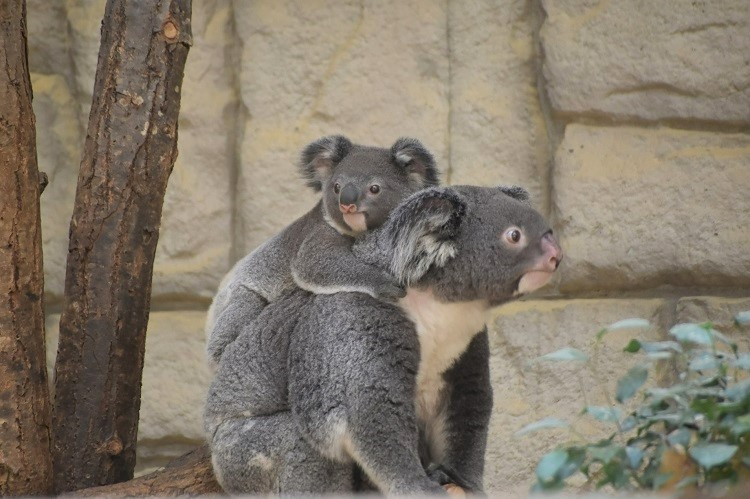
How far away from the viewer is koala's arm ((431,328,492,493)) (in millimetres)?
3842

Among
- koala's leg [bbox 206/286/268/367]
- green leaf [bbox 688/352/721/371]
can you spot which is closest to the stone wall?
koala's leg [bbox 206/286/268/367]

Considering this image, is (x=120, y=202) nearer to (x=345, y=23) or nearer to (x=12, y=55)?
(x=12, y=55)

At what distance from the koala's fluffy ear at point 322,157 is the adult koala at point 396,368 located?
80 centimetres

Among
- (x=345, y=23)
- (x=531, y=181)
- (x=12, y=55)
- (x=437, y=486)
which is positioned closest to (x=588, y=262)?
(x=531, y=181)

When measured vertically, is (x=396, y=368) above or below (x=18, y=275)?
below

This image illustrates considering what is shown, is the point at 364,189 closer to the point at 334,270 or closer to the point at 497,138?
the point at 334,270

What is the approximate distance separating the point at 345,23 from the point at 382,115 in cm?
49

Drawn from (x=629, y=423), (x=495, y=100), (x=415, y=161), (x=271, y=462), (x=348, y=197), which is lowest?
(x=271, y=462)

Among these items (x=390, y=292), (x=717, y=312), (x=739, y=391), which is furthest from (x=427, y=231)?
(x=717, y=312)

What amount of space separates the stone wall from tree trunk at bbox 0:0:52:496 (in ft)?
6.13

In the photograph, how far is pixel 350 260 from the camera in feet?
12.8

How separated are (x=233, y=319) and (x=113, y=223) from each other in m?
0.57

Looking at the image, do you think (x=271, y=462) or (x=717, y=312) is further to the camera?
(x=717, y=312)

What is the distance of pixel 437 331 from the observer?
3.68 m
